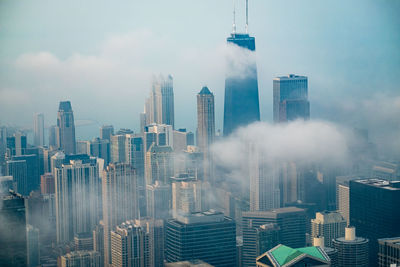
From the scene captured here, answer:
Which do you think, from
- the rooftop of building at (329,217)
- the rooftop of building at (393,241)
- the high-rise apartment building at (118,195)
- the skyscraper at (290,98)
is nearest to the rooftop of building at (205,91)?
the skyscraper at (290,98)

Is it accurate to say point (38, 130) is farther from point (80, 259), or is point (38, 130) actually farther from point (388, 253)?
point (388, 253)

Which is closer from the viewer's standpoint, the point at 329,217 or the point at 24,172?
the point at 329,217

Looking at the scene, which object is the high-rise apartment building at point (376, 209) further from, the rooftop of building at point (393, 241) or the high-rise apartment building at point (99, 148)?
the high-rise apartment building at point (99, 148)

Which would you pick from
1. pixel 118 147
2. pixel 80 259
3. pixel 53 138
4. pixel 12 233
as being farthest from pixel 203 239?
pixel 118 147

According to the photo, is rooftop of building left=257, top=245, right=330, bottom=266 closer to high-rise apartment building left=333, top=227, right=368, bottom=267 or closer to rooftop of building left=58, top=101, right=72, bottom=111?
high-rise apartment building left=333, top=227, right=368, bottom=267

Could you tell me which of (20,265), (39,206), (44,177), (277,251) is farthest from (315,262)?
(44,177)

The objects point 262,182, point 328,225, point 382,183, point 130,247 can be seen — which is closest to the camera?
point 130,247
